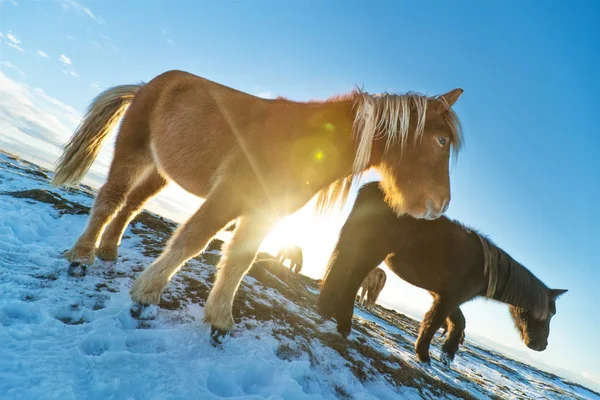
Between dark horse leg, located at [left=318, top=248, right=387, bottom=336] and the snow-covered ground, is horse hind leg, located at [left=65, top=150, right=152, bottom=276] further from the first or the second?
dark horse leg, located at [left=318, top=248, right=387, bottom=336]

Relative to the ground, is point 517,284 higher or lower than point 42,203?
higher

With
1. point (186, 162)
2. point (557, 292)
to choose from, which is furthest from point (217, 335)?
point (557, 292)

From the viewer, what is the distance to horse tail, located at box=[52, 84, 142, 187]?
4223mm

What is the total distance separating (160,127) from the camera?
354 cm

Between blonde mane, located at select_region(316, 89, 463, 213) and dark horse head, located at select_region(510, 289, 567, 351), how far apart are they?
6712 mm

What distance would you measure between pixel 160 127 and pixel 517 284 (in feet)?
25.7

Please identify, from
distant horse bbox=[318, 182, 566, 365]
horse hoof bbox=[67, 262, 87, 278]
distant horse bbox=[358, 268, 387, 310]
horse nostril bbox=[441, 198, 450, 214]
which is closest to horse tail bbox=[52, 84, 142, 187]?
horse hoof bbox=[67, 262, 87, 278]

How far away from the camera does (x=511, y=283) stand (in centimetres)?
620

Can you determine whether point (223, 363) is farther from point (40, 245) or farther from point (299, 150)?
point (40, 245)

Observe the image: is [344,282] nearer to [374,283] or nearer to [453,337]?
[374,283]

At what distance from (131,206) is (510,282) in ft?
25.6

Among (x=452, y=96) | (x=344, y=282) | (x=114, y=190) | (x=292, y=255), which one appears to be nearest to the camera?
(x=452, y=96)

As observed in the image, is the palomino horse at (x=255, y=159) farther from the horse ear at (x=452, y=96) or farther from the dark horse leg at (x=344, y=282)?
the dark horse leg at (x=344, y=282)

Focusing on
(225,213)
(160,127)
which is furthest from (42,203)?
(225,213)
